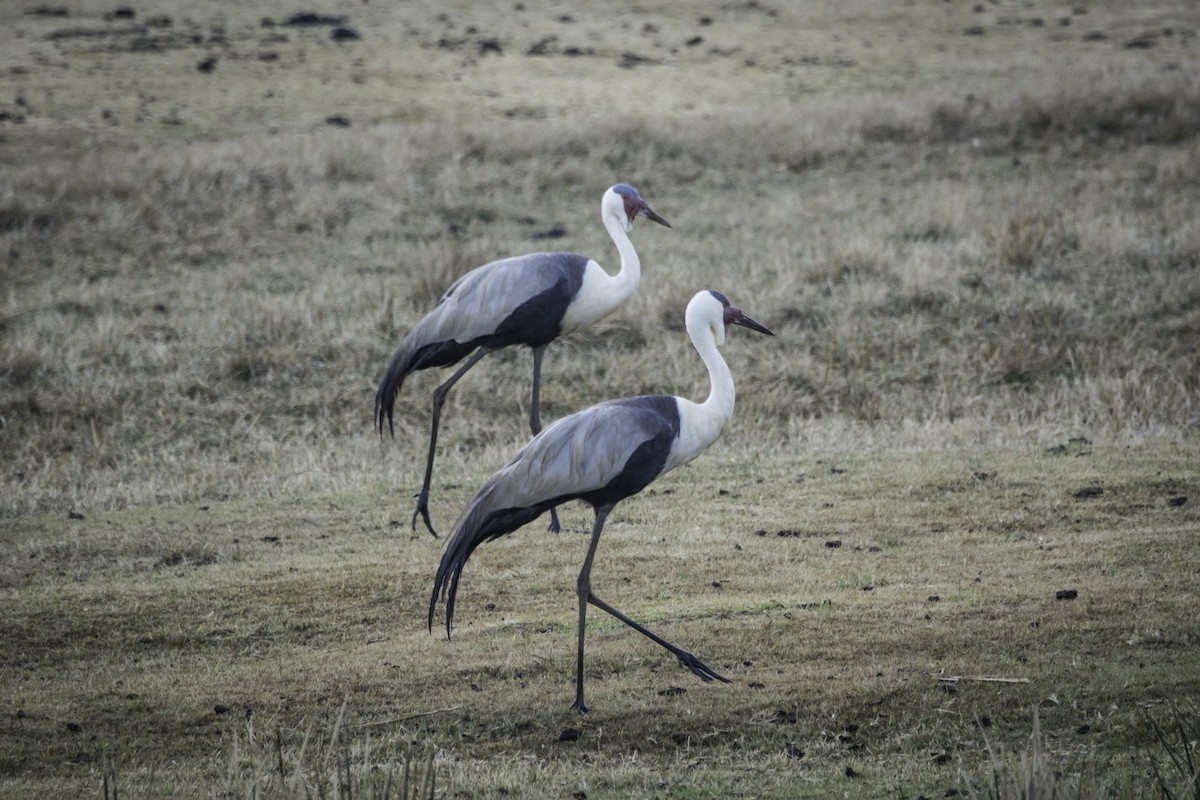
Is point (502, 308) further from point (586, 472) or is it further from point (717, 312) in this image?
point (586, 472)

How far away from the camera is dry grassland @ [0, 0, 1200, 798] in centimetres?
532

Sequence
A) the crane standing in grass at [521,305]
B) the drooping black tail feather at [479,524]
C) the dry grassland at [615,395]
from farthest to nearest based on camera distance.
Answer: the crane standing in grass at [521,305]
the drooping black tail feather at [479,524]
the dry grassland at [615,395]

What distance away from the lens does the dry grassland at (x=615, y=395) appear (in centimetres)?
532

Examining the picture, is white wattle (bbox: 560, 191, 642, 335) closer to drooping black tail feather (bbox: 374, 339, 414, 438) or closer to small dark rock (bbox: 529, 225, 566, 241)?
drooping black tail feather (bbox: 374, 339, 414, 438)

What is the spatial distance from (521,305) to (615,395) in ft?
9.73

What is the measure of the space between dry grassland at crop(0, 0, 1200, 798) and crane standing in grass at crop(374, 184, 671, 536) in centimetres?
103

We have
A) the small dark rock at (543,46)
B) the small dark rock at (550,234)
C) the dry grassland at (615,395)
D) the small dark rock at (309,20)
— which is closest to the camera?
the dry grassland at (615,395)

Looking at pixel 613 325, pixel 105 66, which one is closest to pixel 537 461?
pixel 613 325

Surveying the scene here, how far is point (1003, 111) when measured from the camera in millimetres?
18281

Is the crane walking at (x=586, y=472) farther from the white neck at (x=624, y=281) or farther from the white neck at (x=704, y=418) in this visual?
the white neck at (x=624, y=281)

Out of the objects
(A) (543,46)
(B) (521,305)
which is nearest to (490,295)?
(B) (521,305)

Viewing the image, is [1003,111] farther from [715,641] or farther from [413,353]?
[715,641]

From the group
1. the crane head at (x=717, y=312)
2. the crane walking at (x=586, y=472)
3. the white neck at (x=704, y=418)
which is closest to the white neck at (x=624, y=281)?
the crane head at (x=717, y=312)

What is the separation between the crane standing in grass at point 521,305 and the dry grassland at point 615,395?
40.4 inches
